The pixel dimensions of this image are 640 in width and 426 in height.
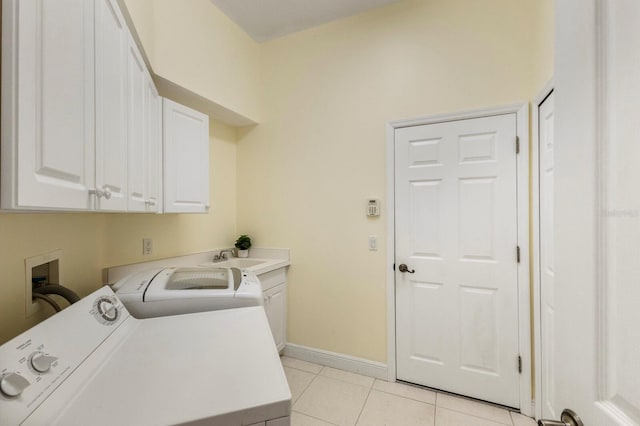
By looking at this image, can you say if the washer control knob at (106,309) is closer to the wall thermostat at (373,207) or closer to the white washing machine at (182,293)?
the white washing machine at (182,293)

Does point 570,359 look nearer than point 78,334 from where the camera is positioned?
Yes

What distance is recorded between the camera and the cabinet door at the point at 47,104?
1.75 ft

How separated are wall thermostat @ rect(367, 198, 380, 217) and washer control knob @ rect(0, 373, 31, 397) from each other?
198 centimetres

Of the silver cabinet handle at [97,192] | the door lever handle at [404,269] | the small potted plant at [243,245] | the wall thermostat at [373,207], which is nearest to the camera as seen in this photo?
the silver cabinet handle at [97,192]

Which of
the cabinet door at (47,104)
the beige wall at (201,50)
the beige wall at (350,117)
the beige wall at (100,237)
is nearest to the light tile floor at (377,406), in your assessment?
the beige wall at (350,117)

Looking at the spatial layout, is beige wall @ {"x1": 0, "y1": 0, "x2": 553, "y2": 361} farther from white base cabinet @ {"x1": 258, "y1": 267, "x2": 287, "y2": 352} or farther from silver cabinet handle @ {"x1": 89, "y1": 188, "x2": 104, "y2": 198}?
silver cabinet handle @ {"x1": 89, "y1": 188, "x2": 104, "y2": 198}

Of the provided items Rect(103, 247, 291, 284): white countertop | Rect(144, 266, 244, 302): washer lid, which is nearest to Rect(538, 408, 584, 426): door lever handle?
Rect(144, 266, 244, 302): washer lid

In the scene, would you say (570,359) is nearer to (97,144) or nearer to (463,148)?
(97,144)

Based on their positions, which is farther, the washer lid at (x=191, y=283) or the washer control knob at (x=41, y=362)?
the washer lid at (x=191, y=283)

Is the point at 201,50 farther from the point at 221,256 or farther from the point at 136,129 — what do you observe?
the point at 221,256

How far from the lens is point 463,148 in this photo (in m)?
1.97

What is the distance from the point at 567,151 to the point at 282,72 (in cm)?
254

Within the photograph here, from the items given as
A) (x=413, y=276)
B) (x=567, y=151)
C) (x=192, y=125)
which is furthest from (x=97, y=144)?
(x=413, y=276)

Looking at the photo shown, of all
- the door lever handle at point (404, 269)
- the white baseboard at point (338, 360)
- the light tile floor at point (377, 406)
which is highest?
the door lever handle at point (404, 269)
